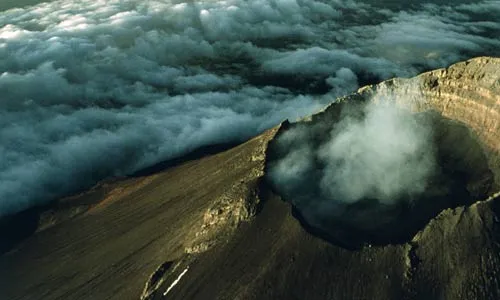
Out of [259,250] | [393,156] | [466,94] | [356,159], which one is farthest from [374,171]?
[259,250]

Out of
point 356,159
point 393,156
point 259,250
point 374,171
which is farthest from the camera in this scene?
point 356,159

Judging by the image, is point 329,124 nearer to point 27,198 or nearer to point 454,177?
point 454,177

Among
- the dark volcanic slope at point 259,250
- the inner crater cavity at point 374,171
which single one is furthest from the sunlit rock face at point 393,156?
the dark volcanic slope at point 259,250

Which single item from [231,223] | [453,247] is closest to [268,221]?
[231,223]

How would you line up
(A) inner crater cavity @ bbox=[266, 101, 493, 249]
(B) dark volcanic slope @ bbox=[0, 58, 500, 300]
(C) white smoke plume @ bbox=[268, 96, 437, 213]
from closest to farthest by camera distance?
(B) dark volcanic slope @ bbox=[0, 58, 500, 300] < (A) inner crater cavity @ bbox=[266, 101, 493, 249] < (C) white smoke plume @ bbox=[268, 96, 437, 213]

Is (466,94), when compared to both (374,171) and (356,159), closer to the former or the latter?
(374,171)

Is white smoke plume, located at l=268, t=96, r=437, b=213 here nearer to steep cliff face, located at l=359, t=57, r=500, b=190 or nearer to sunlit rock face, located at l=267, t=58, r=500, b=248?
sunlit rock face, located at l=267, t=58, r=500, b=248

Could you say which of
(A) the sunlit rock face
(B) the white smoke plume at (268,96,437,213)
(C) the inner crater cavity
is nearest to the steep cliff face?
(A) the sunlit rock face
